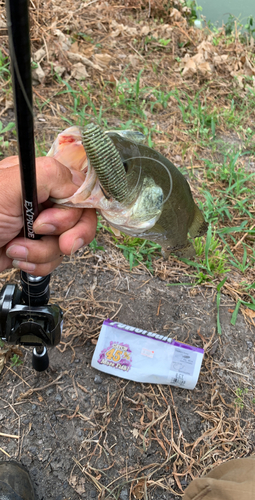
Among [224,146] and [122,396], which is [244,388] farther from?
[224,146]

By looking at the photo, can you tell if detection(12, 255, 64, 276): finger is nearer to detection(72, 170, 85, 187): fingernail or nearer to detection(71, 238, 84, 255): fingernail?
detection(71, 238, 84, 255): fingernail

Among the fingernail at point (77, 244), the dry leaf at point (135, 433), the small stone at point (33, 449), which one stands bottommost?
the dry leaf at point (135, 433)

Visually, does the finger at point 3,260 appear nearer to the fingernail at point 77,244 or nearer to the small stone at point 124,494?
the fingernail at point 77,244

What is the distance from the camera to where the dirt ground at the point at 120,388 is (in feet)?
5.43

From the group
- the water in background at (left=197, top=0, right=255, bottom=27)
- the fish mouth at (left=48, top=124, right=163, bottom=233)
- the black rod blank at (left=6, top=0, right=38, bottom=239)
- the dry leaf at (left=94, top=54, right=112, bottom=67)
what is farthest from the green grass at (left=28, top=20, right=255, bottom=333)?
the water in background at (left=197, top=0, right=255, bottom=27)

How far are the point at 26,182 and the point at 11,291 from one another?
53 centimetres

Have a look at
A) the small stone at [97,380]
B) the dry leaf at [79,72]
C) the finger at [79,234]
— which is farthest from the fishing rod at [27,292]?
the dry leaf at [79,72]

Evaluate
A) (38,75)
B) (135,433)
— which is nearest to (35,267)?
(135,433)

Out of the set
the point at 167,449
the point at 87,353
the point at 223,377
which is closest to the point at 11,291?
the point at 87,353

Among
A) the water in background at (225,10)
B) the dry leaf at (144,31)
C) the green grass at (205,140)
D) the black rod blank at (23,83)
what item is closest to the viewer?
the black rod blank at (23,83)

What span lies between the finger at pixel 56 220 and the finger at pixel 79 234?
0.07ft

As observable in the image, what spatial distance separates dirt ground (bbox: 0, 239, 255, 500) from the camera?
5.39ft

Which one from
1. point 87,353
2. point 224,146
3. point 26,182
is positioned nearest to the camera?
point 26,182

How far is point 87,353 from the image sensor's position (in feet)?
6.55
